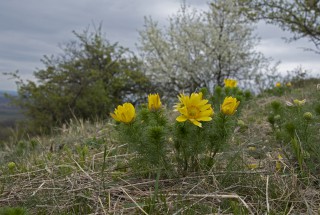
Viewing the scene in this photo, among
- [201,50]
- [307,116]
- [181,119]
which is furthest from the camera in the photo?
[201,50]

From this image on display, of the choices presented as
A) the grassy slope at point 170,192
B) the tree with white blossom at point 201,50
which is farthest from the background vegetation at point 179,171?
the tree with white blossom at point 201,50

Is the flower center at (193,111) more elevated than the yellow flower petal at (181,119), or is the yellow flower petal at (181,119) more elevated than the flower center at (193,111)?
the flower center at (193,111)

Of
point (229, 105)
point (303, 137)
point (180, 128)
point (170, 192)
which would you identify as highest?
point (229, 105)

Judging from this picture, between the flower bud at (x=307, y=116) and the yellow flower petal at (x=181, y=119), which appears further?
the flower bud at (x=307, y=116)

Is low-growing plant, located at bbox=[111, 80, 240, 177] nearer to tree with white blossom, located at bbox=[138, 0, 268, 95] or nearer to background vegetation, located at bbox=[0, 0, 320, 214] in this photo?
background vegetation, located at bbox=[0, 0, 320, 214]

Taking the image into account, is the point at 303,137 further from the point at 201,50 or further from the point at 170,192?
the point at 201,50

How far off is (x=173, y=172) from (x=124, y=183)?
287 millimetres

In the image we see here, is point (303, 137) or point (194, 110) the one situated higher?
point (194, 110)

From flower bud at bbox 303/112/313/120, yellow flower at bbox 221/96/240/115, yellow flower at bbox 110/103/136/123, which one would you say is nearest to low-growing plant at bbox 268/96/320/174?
flower bud at bbox 303/112/313/120

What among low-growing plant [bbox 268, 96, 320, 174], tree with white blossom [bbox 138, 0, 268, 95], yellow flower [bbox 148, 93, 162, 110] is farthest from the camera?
tree with white blossom [bbox 138, 0, 268, 95]

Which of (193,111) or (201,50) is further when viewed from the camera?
(201,50)

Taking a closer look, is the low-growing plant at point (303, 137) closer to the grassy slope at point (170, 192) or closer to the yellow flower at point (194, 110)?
the grassy slope at point (170, 192)

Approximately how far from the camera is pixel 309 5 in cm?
1022

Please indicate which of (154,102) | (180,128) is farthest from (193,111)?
(154,102)
